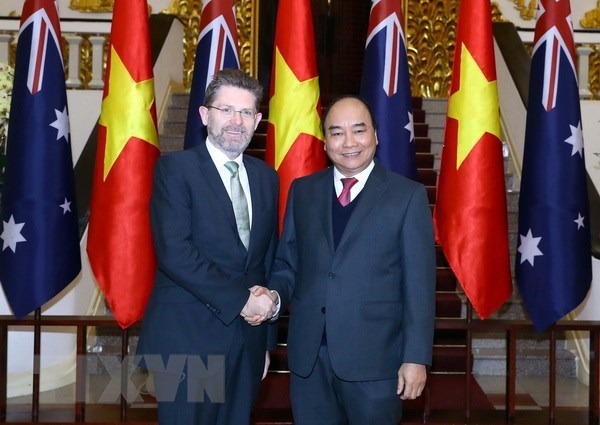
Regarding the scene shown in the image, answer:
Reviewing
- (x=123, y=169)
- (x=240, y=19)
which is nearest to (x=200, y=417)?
(x=123, y=169)

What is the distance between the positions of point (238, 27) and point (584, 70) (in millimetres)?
3148

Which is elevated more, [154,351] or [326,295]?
[326,295]

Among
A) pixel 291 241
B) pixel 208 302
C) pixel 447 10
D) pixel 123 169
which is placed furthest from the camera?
pixel 447 10

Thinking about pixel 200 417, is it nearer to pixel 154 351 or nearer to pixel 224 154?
pixel 154 351

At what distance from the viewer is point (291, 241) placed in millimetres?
2918

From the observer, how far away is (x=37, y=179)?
401 centimetres

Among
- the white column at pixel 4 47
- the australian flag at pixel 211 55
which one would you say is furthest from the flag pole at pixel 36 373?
the white column at pixel 4 47

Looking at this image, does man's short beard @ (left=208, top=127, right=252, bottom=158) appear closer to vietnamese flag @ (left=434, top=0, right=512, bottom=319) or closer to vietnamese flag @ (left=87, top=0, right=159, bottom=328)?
vietnamese flag @ (left=87, top=0, right=159, bottom=328)

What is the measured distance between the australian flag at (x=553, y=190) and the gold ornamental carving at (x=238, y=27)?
14.7 ft

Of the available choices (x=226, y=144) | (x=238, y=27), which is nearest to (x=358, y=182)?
(x=226, y=144)

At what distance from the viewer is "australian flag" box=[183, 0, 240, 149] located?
4270 millimetres

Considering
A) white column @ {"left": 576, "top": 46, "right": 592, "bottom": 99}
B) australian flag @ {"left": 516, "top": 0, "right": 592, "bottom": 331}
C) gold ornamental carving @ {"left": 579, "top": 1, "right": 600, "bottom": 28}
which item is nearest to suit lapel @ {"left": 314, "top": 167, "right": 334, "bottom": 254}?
australian flag @ {"left": 516, "top": 0, "right": 592, "bottom": 331}

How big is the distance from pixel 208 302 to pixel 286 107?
67.2 inches

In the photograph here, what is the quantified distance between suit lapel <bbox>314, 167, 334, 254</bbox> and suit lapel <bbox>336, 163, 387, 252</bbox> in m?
0.05
